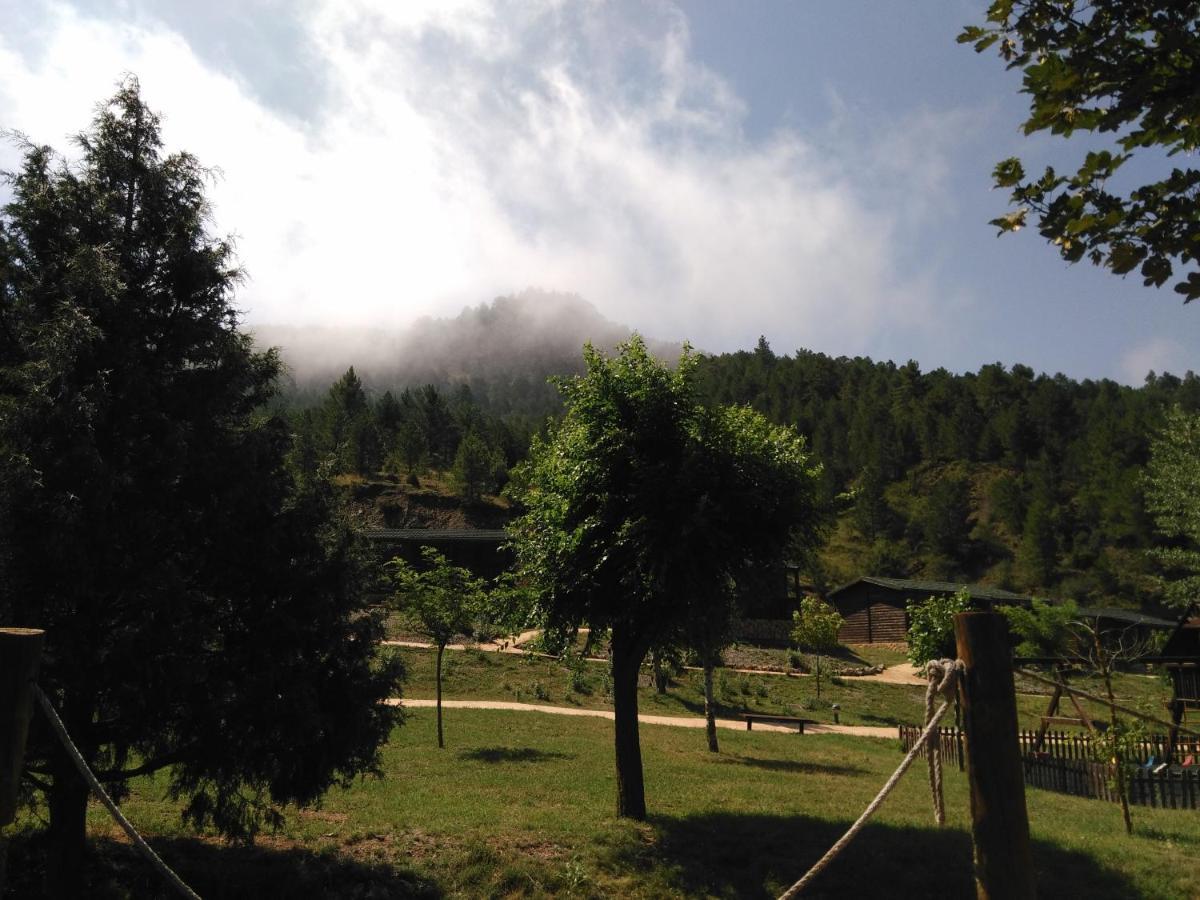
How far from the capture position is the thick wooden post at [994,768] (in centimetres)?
405

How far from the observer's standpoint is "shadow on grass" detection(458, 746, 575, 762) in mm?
18042

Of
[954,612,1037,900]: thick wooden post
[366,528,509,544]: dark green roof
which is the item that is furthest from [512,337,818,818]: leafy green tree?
[366,528,509,544]: dark green roof

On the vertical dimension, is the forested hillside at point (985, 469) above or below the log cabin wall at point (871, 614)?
above

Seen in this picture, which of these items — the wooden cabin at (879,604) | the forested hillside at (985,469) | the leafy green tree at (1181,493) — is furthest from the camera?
the forested hillside at (985,469)

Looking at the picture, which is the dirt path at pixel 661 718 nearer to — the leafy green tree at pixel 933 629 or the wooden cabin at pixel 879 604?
the leafy green tree at pixel 933 629

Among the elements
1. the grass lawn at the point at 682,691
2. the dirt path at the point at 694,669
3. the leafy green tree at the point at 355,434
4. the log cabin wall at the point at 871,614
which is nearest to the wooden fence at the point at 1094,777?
the grass lawn at the point at 682,691

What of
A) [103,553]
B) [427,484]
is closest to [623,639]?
[103,553]

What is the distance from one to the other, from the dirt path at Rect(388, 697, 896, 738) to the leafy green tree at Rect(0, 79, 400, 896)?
19.2 meters

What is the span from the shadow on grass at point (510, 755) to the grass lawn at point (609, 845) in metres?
2.13

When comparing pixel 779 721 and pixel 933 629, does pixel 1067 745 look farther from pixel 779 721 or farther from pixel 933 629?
pixel 933 629

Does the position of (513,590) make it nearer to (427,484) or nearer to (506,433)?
(427,484)

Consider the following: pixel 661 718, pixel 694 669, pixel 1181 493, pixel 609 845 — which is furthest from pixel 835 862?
pixel 694 669

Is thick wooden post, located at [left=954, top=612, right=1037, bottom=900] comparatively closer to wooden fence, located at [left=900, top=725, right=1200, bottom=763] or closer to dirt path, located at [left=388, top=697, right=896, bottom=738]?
wooden fence, located at [left=900, top=725, right=1200, bottom=763]

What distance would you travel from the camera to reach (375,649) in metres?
9.82
